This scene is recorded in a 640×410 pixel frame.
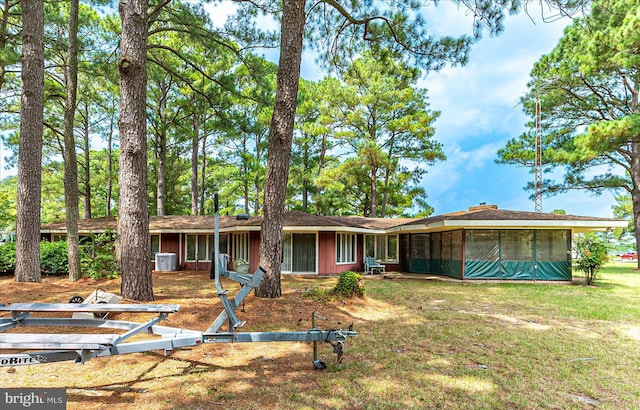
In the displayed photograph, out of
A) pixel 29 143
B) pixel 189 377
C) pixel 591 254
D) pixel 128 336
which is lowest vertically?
pixel 189 377

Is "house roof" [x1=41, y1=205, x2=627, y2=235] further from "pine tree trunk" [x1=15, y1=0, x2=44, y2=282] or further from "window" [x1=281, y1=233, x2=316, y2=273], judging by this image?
"pine tree trunk" [x1=15, y1=0, x2=44, y2=282]

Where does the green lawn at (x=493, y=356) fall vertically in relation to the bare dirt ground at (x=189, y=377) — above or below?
below

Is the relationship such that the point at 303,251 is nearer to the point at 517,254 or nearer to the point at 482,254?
the point at 482,254

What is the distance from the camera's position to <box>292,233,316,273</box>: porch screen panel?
568 inches

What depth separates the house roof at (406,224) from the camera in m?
12.0

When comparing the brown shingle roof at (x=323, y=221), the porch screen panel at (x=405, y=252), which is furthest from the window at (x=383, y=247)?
the brown shingle roof at (x=323, y=221)

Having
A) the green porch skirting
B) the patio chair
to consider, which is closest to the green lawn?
the green porch skirting

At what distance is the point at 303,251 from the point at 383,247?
5510 millimetres

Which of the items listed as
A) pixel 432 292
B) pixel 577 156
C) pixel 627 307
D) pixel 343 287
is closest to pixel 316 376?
pixel 343 287

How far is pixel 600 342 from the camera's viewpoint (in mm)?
4945

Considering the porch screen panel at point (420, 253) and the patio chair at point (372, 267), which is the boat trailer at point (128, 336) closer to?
the patio chair at point (372, 267)

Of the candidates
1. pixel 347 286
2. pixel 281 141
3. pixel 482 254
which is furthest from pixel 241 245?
pixel 482 254

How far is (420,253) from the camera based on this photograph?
644 inches

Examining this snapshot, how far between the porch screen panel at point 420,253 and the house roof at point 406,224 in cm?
114
